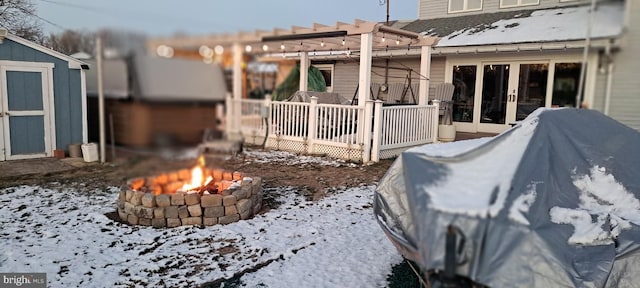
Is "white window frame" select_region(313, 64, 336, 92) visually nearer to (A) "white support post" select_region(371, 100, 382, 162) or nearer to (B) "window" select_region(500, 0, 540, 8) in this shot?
(B) "window" select_region(500, 0, 540, 8)

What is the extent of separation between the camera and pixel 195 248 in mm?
3215

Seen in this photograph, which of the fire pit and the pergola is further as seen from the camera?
the fire pit

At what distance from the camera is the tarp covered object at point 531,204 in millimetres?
1721

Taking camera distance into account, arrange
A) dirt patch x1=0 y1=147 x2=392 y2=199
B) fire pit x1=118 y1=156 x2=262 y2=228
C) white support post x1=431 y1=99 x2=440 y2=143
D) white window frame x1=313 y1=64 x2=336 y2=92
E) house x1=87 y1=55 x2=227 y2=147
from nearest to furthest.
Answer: house x1=87 y1=55 x2=227 y2=147, fire pit x1=118 y1=156 x2=262 y2=228, dirt patch x1=0 y1=147 x2=392 y2=199, white support post x1=431 y1=99 x2=440 y2=143, white window frame x1=313 y1=64 x2=336 y2=92

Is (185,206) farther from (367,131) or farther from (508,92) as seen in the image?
(508,92)

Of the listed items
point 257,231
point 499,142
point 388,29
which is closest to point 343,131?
point 388,29

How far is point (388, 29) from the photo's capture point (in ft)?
22.2

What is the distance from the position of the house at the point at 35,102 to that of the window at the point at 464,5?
9.15 meters

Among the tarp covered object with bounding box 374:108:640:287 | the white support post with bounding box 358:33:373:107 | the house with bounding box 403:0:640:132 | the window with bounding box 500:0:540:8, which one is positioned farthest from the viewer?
the window with bounding box 500:0:540:8

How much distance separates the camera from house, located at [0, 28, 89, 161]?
600 centimetres

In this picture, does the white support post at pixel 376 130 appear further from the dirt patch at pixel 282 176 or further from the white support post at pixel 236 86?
the white support post at pixel 236 86

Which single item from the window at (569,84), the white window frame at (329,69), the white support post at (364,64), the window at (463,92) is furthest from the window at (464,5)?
the window at (569,84)

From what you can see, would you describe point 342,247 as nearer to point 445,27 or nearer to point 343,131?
point 343,131

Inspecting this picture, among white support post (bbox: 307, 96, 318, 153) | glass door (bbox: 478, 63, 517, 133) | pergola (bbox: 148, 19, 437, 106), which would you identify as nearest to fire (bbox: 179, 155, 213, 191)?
pergola (bbox: 148, 19, 437, 106)
